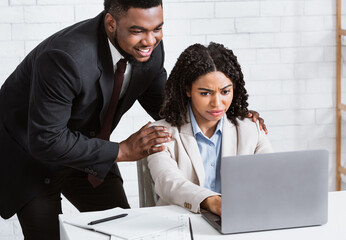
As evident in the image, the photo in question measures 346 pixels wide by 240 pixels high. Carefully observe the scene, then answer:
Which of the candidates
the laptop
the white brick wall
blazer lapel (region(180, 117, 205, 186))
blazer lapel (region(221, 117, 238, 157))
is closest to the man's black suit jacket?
blazer lapel (region(180, 117, 205, 186))

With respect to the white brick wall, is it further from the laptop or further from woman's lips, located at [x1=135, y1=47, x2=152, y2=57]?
the laptop

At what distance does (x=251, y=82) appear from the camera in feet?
10.9

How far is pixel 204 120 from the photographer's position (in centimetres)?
197

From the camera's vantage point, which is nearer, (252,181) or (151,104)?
(252,181)

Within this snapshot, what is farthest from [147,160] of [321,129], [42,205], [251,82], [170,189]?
[321,129]

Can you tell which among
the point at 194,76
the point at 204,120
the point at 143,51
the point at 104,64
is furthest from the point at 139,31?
the point at 204,120

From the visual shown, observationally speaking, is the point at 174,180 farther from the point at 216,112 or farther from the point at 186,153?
the point at 216,112

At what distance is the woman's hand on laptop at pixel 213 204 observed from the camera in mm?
1529

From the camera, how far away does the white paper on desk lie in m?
1.44

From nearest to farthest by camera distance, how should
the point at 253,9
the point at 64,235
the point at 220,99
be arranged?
the point at 64,235 → the point at 220,99 → the point at 253,9

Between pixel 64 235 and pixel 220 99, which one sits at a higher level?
pixel 220 99

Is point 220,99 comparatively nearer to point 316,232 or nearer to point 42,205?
point 316,232

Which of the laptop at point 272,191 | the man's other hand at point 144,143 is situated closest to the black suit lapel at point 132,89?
the man's other hand at point 144,143

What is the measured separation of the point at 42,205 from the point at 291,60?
190cm
